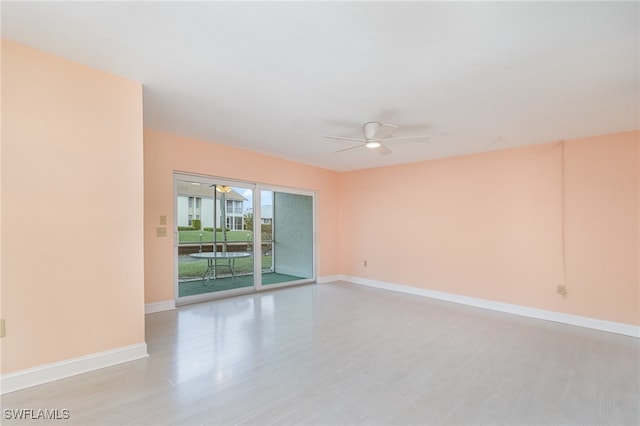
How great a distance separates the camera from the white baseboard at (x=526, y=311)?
140 inches

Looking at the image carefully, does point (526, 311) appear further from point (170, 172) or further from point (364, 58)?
point (170, 172)

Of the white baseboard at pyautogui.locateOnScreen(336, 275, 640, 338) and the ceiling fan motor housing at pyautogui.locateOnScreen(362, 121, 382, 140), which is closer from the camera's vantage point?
the ceiling fan motor housing at pyautogui.locateOnScreen(362, 121, 382, 140)

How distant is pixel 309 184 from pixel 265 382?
14.0ft

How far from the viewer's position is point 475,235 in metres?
4.75

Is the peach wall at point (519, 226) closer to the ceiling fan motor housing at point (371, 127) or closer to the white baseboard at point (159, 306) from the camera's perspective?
the ceiling fan motor housing at point (371, 127)

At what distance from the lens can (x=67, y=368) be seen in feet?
7.48

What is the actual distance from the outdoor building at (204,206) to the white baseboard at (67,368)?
2185 millimetres

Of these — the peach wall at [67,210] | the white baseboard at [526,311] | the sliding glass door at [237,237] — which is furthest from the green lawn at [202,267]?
the white baseboard at [526,311]

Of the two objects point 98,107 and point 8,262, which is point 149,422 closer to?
point 8,262

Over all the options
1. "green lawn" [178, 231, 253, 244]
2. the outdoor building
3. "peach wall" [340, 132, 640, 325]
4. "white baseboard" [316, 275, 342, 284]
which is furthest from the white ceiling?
"white baseboard" [316, 275, 342, 284]

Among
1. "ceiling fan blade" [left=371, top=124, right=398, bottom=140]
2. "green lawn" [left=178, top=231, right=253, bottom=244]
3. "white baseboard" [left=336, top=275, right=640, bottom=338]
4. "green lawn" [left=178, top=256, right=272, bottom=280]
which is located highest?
"ceiling fan blade" [left=371, top=124, right=398, bottom=140]

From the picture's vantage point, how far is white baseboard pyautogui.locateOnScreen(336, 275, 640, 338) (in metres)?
3.54

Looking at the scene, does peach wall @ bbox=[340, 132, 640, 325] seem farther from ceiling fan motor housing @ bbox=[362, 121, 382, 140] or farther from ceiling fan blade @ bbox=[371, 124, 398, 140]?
ceiling fan motor housing @ bbox=[362, 121, 382, 140]

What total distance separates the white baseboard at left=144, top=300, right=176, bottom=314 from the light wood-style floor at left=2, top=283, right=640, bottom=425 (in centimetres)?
18
